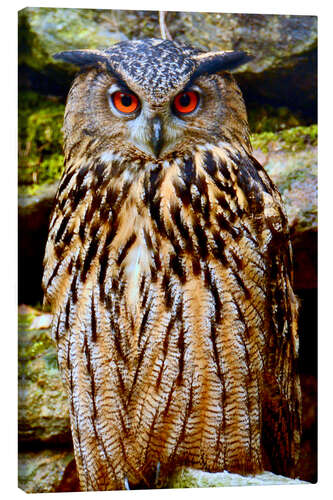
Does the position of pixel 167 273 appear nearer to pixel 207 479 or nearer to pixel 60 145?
pixel 60 145

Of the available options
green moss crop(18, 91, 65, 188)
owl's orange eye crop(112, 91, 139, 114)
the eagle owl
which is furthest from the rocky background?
owl's orange eye crop(112, 91, 139, 114)

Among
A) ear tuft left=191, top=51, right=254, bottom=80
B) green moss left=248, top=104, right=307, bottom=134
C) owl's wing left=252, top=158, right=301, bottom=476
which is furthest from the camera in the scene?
green moss left=248, top=104, right=307, bottom=134

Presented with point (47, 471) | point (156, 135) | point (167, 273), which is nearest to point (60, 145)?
point (156, 135)

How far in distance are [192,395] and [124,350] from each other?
30cm

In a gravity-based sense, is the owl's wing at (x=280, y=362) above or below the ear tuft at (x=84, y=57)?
below

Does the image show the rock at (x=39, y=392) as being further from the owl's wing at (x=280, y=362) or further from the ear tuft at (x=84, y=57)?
the ear tuft at (x=84, y=57)

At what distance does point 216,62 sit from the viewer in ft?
8.76

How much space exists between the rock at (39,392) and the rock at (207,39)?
37.8 inches

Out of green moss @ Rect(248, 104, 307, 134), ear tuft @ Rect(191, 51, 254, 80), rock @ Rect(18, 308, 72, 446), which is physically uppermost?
ear tuft @ Rect(191, 51, 254, 80)

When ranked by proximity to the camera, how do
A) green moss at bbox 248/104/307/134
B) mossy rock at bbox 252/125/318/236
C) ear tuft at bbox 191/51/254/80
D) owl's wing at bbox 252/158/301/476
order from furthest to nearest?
mossy rock at bbox 252/125/318/236 → green moss at bbox 248/104/307/134 → owl's wing at bbox 252/158/301/476 → ear tuft at bbox 191/51/254/80

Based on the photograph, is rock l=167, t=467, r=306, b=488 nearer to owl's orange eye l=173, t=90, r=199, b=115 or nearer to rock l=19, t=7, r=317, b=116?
owl's orange eye l=173, t=90, r=199, b=115

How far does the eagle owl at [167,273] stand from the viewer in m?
2.65

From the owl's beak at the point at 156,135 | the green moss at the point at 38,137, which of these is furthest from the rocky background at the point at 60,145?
the owl's beak at the point at 156,135

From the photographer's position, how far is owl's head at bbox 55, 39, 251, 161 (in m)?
2.45
